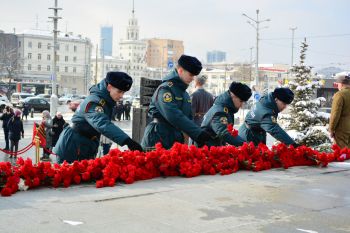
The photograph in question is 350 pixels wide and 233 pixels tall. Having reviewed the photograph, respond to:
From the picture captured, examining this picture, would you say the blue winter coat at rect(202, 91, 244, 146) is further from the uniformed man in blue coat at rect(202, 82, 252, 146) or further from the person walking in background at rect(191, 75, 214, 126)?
the person walking in background at rect(191, 75, 214, 126)

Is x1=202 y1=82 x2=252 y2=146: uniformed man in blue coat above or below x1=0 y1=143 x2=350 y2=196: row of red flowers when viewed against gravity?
above

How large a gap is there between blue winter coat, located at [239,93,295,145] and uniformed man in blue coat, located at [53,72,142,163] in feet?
7.58

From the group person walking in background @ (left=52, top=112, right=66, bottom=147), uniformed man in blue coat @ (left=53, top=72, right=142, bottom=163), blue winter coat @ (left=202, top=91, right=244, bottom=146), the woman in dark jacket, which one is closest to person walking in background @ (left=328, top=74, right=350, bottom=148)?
blue winter coat @ (left=202, top=91, right=244, bottom=146)

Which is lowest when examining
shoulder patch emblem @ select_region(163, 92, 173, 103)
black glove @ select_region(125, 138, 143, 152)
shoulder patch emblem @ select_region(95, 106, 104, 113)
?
black glove @ select_region(125, 138, 143, 152)

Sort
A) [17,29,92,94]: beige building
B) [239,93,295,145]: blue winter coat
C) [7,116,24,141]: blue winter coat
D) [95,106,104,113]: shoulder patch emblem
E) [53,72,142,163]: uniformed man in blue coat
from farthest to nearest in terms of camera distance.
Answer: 1. [17,29,92,94]: beige building
2. [7,116,24,141]: blue winter coat
3. [239,93,295,145]: blue winter coat
4. [95,106,104,113]: shoulder patch emblem
5. [53,72,142,163]: uniformed man in blue coat

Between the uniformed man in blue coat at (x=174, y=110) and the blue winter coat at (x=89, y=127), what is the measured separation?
66 centimetres

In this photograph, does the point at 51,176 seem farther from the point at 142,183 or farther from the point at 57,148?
the point at 57,148

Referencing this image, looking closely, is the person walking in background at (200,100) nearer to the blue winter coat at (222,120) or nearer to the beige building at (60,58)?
the blue winter coat at (222,120)

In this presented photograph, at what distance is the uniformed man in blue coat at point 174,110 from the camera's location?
604 centimetres

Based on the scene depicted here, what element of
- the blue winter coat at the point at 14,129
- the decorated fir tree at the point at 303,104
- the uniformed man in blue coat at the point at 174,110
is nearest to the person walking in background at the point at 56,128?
the blue winter coat at the point at 14,129

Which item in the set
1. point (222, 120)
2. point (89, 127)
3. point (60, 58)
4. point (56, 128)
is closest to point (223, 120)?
point (222, 120)

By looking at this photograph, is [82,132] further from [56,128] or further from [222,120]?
[56,128]

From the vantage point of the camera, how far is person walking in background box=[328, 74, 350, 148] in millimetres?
8914

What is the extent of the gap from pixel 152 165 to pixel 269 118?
2.39m
